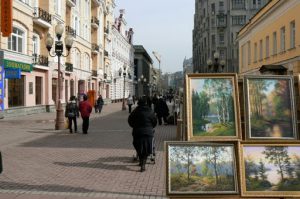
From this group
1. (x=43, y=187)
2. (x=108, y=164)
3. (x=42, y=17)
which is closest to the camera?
(x=43, y=187)

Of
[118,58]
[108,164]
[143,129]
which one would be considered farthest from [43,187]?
[118,58]

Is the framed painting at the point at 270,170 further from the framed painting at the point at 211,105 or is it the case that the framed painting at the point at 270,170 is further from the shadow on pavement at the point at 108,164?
the shadow on pavement at the point at 108,164

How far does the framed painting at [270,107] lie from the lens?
16.2ft

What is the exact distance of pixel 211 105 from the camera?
5070mm

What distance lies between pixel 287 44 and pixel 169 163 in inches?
884

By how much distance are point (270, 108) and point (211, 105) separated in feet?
2.40

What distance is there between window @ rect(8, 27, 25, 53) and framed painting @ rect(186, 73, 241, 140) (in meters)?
22.8

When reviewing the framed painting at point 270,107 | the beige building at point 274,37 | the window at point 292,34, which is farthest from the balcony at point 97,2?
the framed painting at point 270,107

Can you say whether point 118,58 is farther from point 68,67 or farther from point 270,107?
point 270,107

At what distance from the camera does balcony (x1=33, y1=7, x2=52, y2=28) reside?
29.3 meters

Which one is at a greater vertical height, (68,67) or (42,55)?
(42,55)

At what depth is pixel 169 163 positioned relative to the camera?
4.66 meters

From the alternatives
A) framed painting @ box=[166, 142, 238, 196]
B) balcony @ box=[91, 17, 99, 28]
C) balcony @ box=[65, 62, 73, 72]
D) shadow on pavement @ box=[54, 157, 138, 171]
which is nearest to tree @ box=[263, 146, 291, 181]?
framed painting @ box=[166, 142, 238, 196]

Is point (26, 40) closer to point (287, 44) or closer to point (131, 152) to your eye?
point (287, 44)
